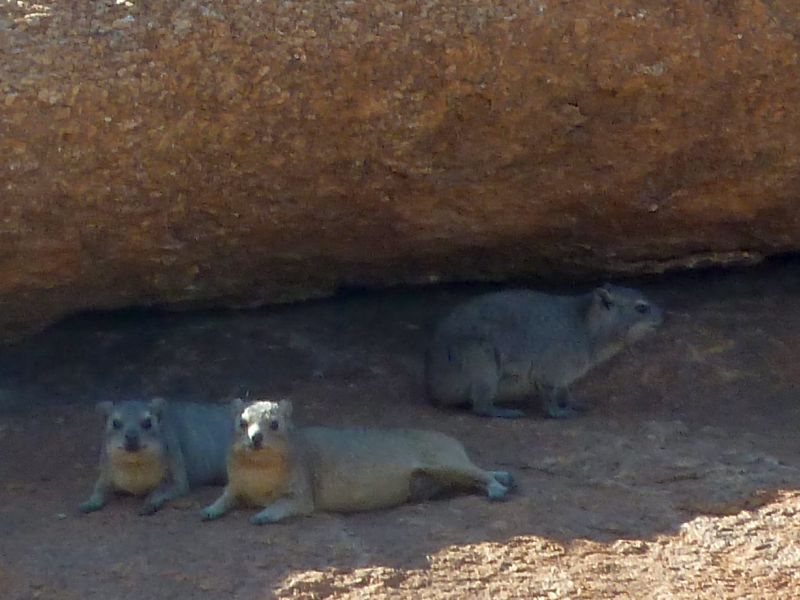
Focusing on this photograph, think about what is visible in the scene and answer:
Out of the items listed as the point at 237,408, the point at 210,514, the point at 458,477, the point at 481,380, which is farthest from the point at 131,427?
the point at 481,380

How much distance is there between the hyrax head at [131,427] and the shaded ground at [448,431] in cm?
28

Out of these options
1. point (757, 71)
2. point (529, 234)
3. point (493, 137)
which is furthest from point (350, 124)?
point (757, 71)

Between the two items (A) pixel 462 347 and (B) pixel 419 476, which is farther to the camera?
(A) pixel 462 347

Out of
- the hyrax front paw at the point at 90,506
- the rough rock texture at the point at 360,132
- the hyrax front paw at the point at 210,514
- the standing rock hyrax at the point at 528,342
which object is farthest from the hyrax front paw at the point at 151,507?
the standing rock hyrax at the point at 528,342

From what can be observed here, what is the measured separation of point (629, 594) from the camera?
4.54 metres

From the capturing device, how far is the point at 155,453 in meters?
5.84

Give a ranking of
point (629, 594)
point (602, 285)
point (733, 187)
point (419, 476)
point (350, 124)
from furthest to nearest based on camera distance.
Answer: point (602, 285) → point (733, 187) → point (350, 124) → point (419, 476) → point (629, 594)

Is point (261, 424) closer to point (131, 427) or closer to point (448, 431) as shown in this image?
point (131, 427)

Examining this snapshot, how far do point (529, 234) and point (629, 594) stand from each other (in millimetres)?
2935

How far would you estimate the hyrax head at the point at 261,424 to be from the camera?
17.9 ft

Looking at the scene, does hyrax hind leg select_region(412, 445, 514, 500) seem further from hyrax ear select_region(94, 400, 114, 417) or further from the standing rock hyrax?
hyrax ear select_region(94, 400, 114, 417)

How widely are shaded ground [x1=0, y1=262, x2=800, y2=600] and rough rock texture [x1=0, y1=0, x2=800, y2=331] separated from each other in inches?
21.4

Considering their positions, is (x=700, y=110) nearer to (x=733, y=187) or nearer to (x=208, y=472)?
(x=733, y=187)

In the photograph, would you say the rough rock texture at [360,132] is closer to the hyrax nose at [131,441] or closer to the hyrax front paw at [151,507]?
the hyrax nose at [131,441]
